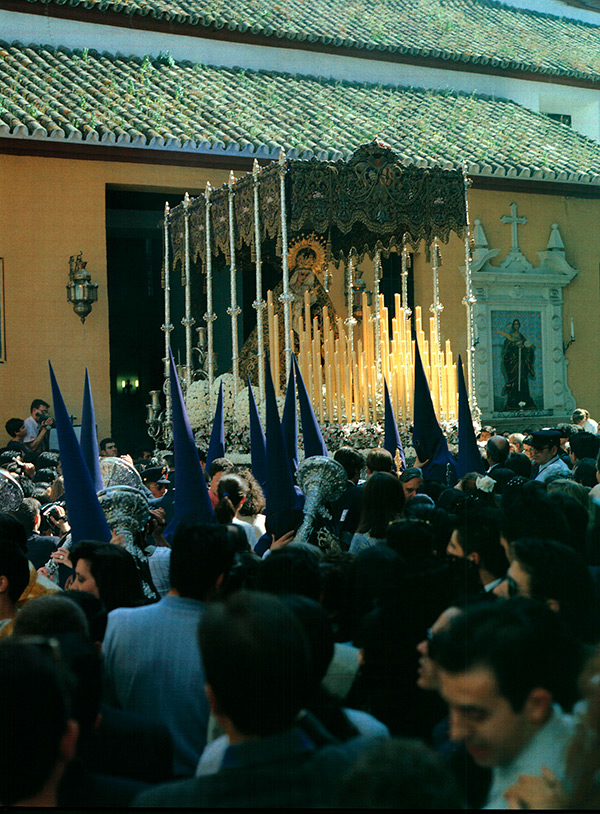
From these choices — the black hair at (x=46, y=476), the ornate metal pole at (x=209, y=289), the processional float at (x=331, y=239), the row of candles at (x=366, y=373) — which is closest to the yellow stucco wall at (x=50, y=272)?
the processional float at (x=331, y=239)

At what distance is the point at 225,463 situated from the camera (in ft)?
22.1

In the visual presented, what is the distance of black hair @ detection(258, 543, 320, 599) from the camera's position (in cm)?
341

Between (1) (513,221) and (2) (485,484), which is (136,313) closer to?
(1) (513,221)

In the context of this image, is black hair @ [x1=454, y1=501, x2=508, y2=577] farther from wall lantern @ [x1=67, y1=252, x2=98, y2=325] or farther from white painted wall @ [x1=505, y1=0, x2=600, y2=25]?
white painted wall @ [x1=505, y1=0, x2=600, y2=25]

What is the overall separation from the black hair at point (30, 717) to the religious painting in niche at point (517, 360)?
611 inches

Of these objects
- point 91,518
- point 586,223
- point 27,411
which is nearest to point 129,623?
point 91,518

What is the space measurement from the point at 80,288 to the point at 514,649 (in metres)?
12.2

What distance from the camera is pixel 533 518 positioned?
4.12m

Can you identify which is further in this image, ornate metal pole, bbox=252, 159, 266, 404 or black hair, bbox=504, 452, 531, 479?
ornate metal pole, bbox=252, 159, 266, 404

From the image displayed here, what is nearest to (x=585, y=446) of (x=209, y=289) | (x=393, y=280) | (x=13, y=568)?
(x=13, y=568)

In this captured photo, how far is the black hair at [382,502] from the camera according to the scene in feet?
17.3

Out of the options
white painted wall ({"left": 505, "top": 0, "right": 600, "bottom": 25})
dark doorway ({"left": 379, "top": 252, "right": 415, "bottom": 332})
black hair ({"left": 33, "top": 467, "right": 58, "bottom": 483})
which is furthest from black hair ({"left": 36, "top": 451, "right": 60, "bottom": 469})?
white painted wall ({"left": 505, "top": 0, "right": 600, "bottom": 25})

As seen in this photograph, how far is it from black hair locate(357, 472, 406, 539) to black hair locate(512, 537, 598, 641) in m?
1.89

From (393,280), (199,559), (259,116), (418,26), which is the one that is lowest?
(199,559)
